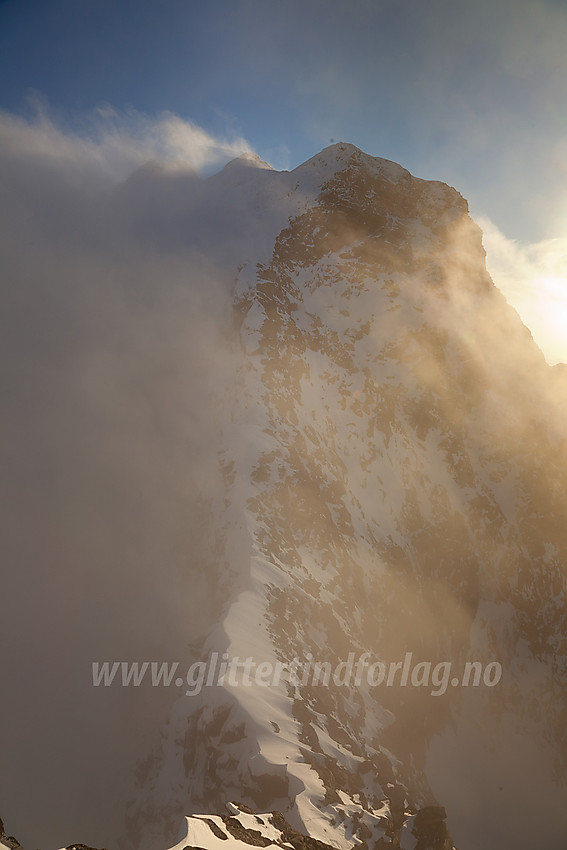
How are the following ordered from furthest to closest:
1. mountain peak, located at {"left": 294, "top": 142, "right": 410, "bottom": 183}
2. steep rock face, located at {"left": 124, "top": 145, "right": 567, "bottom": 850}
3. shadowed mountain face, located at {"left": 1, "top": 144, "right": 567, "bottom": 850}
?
mountain peak, located at {"left": 294, "top": 142, "right": 410, "bottom": 183}
shadowed mountain face, located at {"left": 1, "top": 144, "right": 567, "bottom": 850}
steep rock face, located at {"left": 124, "top": 145, "right": 567, "bottom": 850}

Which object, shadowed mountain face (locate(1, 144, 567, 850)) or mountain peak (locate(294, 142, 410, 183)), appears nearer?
shadowed mountain face (locate(1, 144, 567, 850))

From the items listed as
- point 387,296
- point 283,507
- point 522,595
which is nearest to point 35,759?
point 283,507

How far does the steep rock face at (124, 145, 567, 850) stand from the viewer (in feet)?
98.1

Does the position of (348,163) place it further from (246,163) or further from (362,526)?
(362,526)

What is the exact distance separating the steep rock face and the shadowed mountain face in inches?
10.5

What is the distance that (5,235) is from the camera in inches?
3088

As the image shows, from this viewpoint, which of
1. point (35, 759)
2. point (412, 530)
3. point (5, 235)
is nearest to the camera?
point (35, 759)

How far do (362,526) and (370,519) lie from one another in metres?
2.69

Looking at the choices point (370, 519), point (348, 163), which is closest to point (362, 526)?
point (370, 519)

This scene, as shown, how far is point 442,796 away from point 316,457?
37.7 m

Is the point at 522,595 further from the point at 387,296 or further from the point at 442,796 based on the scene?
the point at 387,296

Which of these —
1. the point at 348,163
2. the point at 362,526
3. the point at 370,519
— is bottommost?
the point at 362,526

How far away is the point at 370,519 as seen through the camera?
62.4 m

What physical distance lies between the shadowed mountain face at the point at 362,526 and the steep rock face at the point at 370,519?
0.27 m
